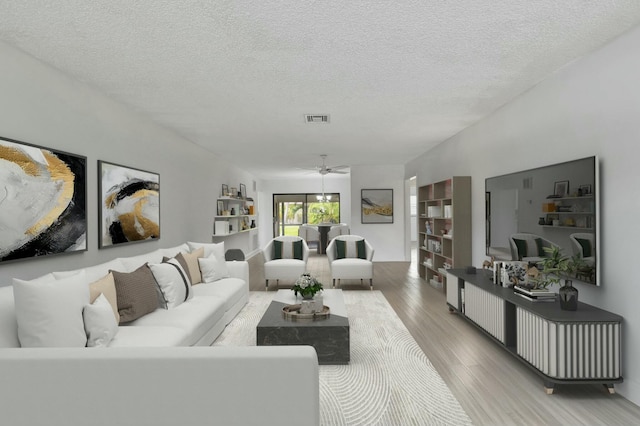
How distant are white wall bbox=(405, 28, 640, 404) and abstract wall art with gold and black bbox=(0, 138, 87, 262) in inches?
165

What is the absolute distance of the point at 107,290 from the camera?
2930 mm

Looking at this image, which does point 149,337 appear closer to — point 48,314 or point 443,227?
point 48,314

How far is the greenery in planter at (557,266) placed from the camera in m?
3.08

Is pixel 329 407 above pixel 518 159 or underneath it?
underneath

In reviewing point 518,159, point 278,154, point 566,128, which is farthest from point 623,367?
point 278,154

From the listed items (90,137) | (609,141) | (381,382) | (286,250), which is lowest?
(381,382)

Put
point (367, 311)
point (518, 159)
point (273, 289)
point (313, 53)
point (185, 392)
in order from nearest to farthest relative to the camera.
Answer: point (185, 392) → point (313, 53) → point (518, 159) → point (367, 311) → point (273, 289)

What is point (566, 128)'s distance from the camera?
336 centimetres

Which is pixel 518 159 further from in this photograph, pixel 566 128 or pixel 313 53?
pixel 313 53

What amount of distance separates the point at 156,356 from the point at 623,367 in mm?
3070

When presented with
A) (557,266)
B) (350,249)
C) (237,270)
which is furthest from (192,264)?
(557,266)

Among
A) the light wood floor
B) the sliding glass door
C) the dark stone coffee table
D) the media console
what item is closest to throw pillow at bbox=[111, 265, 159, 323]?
the dark stone coffee table

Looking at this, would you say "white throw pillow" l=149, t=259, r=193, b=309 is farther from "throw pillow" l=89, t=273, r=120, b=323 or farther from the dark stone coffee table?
the dark stone coffee table

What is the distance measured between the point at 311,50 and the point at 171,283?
2.42m
